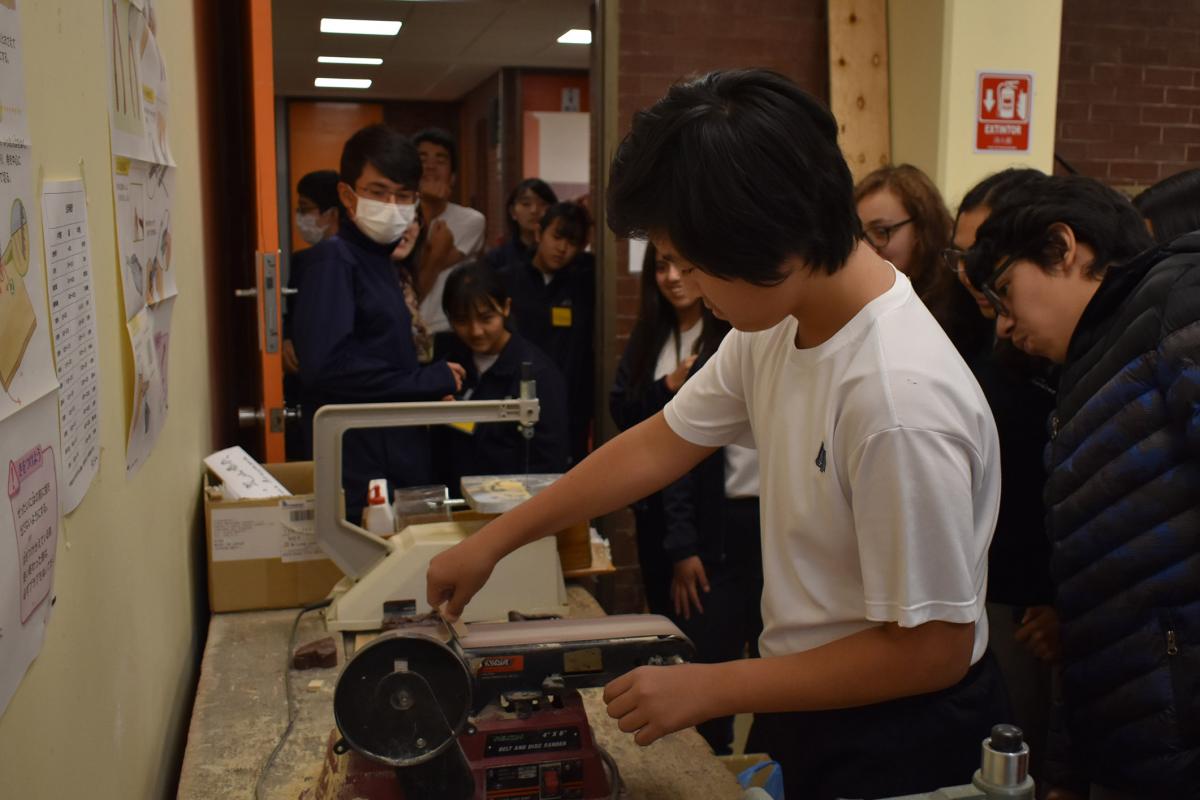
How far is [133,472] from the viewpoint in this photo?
1.41 meters

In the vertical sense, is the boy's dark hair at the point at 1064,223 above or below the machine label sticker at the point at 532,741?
above

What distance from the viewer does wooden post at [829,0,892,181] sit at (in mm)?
4078

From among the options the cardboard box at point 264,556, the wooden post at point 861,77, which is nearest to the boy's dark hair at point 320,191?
the wooden post at point 861,77

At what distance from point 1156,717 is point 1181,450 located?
1.23 feet

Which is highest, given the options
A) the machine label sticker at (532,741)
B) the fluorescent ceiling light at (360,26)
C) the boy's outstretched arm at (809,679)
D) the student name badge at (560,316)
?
the fluorescent ceiling light at (360,26)

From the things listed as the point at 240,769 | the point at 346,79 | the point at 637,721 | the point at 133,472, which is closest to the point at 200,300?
the point at 133,472

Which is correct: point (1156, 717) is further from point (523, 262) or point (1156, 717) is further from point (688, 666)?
point (523, 262)

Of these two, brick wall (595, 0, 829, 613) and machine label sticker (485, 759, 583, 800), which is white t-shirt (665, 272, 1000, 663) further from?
brick wall (595, 0, 829, 613)

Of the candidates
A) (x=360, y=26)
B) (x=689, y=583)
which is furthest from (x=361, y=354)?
(x=360, y=26)

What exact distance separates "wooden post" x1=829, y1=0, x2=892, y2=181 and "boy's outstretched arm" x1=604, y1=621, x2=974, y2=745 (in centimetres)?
327

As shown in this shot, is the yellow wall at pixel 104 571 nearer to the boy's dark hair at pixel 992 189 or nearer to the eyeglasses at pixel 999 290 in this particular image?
the eyeglasses at pixel 999 290

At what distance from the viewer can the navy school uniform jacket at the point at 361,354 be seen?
9.06 ft

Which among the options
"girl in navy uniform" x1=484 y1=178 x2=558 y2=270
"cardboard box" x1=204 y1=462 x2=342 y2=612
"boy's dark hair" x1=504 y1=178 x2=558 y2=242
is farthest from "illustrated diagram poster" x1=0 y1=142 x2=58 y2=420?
"boy's dark hair" x1=504 y1=178 x2=558 y2=242

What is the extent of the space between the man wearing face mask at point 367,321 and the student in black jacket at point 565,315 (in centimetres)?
132
